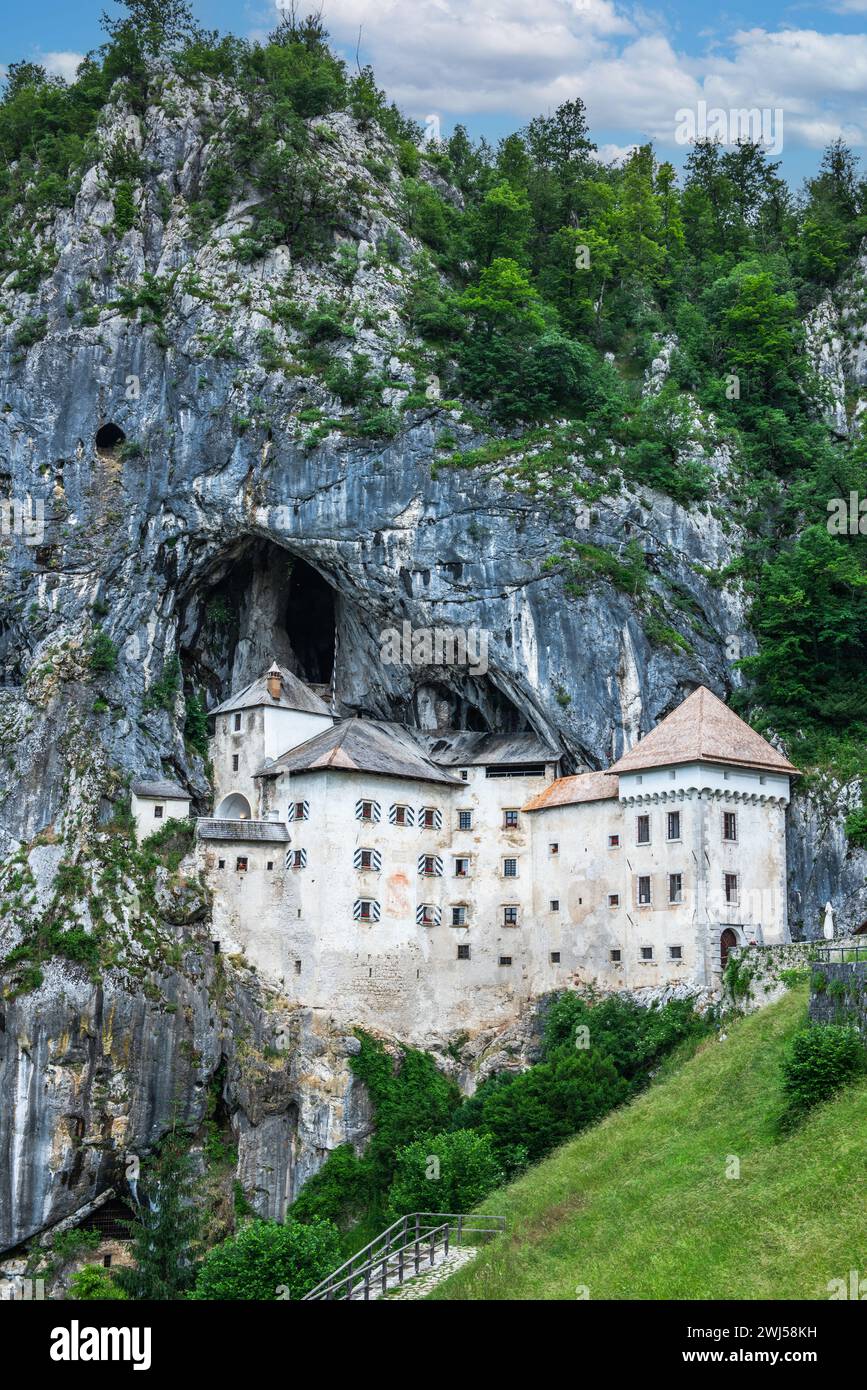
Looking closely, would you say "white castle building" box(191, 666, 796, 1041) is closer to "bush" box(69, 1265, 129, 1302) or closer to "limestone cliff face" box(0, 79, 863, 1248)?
"limestone cliff face" box(0, 79, 863, 1248)

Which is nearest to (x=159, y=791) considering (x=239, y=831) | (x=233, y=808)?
(x=233, y=808)

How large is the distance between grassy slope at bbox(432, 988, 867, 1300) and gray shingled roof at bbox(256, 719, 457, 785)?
19084 mm

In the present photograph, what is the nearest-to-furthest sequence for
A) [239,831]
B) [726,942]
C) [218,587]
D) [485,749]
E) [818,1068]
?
[818,1068], [726,942], [239,831], [485,749], [218,587]

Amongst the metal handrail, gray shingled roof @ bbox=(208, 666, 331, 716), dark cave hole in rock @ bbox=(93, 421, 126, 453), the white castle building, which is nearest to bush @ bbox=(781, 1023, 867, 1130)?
the metal handrail

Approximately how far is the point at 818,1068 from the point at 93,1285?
2848 cm

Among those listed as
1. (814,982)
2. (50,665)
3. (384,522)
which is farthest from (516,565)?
(814,982)

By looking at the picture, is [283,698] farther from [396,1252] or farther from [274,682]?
[396,1252]

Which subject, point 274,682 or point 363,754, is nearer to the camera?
point 363,754

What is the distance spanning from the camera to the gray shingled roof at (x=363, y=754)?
6644cm

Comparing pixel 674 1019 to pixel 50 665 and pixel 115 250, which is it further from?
pixel 115 250

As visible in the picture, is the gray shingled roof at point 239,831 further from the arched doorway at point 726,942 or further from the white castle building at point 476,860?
the arched doorway at point 726,942

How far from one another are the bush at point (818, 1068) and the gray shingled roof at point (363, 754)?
1040 inches

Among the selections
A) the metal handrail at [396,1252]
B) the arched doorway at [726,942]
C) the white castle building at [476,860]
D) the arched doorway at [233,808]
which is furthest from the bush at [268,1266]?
the arched doorway at [233,808]

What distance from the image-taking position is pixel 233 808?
70188mm
